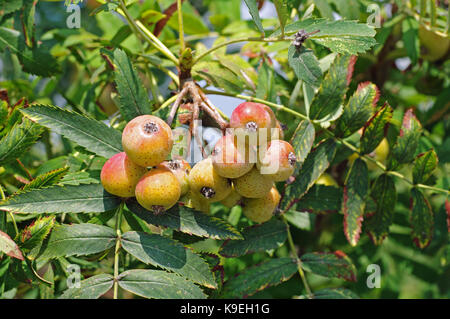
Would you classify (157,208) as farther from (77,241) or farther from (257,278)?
(257,278)

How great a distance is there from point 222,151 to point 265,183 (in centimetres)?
16

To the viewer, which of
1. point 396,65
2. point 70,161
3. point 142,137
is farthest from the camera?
point 396,65

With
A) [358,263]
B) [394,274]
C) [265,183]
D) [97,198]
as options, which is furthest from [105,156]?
[394,274]

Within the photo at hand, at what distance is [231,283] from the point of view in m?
1.44

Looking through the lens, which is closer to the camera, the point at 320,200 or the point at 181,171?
the point at 181,171

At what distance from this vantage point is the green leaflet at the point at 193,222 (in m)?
1.19

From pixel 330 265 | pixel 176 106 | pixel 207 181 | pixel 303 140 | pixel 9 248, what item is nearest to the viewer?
pixel 9 248

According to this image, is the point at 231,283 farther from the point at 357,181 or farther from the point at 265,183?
the point at 357,181

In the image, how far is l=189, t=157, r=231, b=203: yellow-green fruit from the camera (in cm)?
119

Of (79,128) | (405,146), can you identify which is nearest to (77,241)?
(79,128)

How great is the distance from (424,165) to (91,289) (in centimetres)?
115

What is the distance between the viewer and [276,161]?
1166 millimetres

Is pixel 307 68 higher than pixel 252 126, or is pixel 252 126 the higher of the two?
pixel 307 68

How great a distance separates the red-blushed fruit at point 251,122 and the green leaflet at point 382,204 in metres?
0.56
